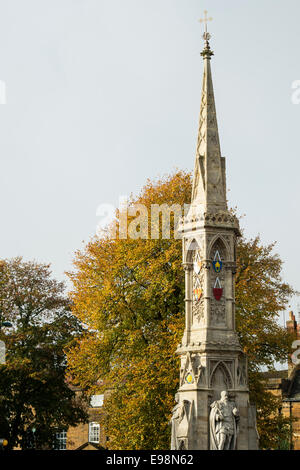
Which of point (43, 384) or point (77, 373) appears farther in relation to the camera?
point (43, 384)

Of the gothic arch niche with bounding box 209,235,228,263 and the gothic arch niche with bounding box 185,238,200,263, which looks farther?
the gothic arch niche with bounding box 185,238,200,263

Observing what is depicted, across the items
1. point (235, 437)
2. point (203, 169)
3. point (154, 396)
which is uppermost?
point (203, 169)

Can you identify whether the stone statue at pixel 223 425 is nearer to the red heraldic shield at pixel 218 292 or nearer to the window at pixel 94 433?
the red heraldic shield at pixel 218 292

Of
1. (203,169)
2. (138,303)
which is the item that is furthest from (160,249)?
(203,169)

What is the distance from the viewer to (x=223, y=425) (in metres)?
17.5

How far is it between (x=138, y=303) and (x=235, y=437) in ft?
38.5

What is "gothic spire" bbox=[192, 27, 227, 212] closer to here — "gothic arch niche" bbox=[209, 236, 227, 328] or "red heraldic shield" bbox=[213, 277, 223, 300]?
"gothic arch niche" bbox=[209, 236, 227, 328]

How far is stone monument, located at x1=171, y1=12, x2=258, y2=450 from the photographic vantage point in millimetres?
17641

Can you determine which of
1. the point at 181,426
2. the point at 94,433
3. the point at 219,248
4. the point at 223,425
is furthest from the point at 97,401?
the point at 223,425

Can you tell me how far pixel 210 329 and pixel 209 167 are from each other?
Result: 4884 millimetres

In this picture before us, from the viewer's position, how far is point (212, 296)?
19.0m

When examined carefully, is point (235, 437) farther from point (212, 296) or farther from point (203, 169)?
point (203, 169)

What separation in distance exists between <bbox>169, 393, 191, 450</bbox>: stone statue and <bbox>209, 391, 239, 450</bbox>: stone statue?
65 centimetres

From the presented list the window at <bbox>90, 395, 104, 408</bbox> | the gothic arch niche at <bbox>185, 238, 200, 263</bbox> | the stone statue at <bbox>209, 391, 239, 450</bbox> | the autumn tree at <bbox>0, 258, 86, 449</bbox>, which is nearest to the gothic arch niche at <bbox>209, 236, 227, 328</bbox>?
the gothic arch niche at <bbox>185, 238, 200, 263</bbox>
